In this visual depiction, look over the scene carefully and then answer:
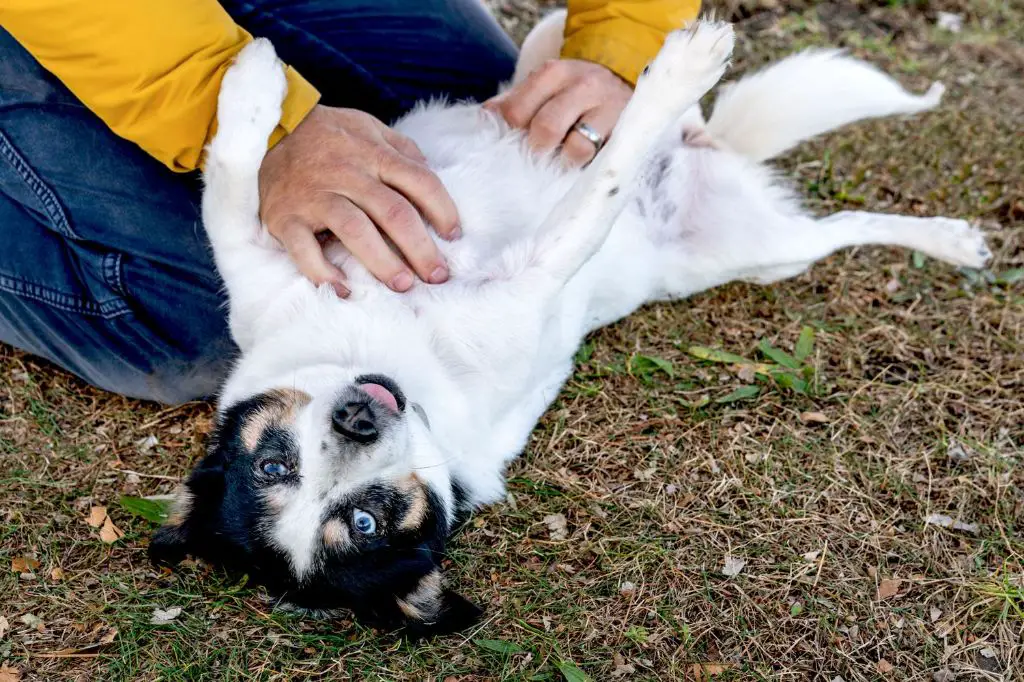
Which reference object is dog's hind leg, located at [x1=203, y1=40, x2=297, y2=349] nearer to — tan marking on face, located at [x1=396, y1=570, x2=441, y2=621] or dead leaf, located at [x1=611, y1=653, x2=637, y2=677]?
tan marking on face, located at [x1=396, y1=570, x2=441, y2=621]

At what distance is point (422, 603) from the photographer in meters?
2.74

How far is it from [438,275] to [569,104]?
898mm

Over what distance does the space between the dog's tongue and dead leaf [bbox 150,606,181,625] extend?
1.04 metres

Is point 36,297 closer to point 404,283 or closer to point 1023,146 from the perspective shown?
point 404,283

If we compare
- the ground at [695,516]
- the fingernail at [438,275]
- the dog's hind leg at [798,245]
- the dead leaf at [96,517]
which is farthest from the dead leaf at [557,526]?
the dead leaf at [96,517]

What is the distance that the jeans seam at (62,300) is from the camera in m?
3.27

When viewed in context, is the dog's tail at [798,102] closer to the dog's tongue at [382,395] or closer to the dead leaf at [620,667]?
the dog's tongue at [382,395]

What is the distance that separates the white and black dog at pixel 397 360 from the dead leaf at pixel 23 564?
20.9 inches

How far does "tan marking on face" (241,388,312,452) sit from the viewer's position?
2674 millimetres

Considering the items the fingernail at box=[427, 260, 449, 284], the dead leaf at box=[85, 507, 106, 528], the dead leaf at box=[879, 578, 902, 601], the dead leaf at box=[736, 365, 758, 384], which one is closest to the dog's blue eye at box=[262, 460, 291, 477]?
the fingernail at box=[427, 260, 449, 284]

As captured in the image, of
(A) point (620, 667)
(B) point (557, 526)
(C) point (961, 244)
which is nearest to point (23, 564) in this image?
(B) point (557, 526)

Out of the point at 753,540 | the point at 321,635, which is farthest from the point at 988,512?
the point at 321,635

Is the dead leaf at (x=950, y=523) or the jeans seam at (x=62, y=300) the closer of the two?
the dead leaf at (x=950, y=523)

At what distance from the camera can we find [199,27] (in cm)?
279
